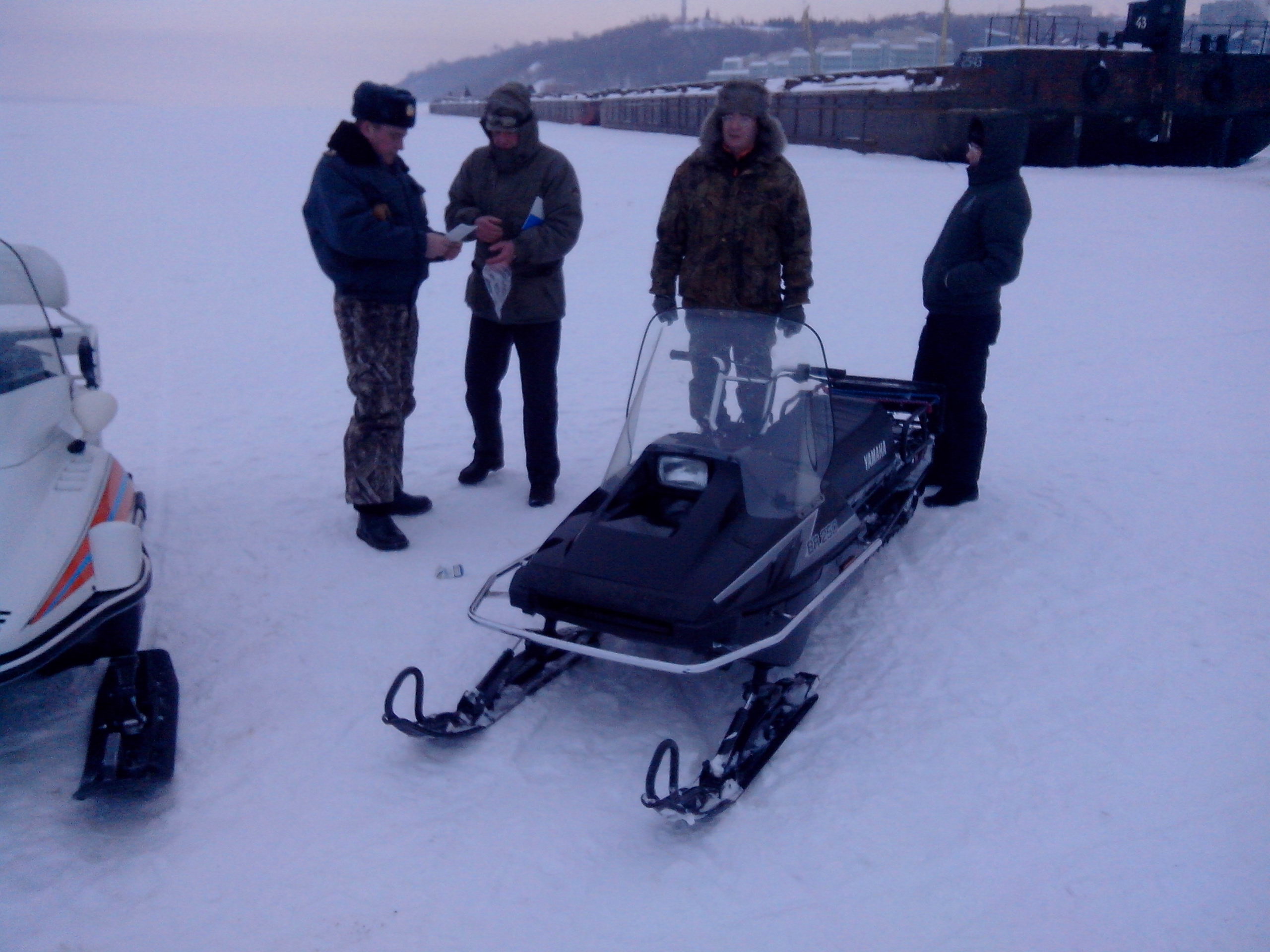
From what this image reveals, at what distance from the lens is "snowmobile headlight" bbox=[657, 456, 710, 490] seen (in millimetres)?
3139

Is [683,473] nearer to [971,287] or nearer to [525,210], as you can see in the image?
[525,210]

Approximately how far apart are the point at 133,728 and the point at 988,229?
12.1ft

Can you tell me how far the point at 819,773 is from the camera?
112 inches

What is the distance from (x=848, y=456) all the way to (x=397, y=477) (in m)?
1.91

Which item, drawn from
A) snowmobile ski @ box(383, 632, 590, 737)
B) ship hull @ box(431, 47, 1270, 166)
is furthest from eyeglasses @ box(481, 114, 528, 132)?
ship hull @ box(431, 47, 1270, 166)

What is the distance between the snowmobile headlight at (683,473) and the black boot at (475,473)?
1926 millimetres

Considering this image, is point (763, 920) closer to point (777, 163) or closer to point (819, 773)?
point (819, 773)

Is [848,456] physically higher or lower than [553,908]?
higher

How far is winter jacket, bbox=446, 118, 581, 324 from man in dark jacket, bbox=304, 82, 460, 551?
0.29 m

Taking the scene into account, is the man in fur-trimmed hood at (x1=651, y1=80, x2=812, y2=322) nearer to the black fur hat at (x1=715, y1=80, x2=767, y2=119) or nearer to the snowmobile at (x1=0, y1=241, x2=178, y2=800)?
the black fur hat at (x1=715, y1=80, x2=767, y2=119)

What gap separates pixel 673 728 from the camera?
3068mm

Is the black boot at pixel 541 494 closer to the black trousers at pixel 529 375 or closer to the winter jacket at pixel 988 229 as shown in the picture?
the black trousers at pixel 529 375

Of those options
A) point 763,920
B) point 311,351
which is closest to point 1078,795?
point 763,920

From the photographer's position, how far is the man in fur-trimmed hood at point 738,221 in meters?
4.07
